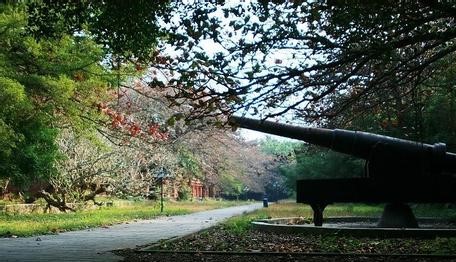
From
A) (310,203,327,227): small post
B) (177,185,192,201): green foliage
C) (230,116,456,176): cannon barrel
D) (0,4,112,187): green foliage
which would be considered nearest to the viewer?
(230,116,456,176): cannon barrel

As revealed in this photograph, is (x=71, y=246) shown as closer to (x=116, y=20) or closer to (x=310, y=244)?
(x=310, y=244)

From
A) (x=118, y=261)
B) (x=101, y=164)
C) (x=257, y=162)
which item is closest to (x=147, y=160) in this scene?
(x=101, y=164)

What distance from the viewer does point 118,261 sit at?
7.30 metres

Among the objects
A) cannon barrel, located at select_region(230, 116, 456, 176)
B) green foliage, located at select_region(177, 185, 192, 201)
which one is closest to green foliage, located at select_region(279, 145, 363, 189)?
cannon barrel, located at select_region(230, 116, 456, 176)

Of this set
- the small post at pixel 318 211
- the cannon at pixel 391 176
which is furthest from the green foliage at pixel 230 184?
the cannon at pixel 391 176

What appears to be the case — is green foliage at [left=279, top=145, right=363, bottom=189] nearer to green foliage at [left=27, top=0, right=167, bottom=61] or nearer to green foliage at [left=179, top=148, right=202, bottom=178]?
green foliage at [left=179, top=148, right=202, bottom=178]

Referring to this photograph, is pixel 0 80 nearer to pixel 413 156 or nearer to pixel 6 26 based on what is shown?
pixel 6 26

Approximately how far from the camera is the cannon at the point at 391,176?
1046 cm

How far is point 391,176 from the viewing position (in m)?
10.6

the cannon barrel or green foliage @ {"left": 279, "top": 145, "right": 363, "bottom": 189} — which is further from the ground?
green foliage @ {"left": 279, "top": 145, "right": 363, "bottom": 189}

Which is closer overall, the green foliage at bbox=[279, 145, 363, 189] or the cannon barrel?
the cannon barrel

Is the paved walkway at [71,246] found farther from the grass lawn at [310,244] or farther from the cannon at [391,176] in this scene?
the cannon at [391,176]

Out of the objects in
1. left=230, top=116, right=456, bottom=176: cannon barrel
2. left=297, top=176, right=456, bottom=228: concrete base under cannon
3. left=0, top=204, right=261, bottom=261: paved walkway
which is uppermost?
left=230, top=116, right=456, bottom=176: cannon barrel

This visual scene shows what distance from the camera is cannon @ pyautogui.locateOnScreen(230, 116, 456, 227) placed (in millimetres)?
10461
